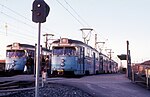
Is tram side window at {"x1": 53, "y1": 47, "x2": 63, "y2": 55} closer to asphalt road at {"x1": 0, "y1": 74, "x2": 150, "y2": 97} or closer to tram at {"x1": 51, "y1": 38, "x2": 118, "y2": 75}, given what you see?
tram at {"x1": 51, "y1": 38, "x2": 118, "y2": 75}

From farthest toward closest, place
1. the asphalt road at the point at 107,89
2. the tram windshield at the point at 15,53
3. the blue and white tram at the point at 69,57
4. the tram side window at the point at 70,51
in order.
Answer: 1. the tram windshield at the point at 15,53
2. the tram side window at the point at 70,51
3. the blue and white tram at the point at 69,57
4. the asphalt road at the point at 107,89

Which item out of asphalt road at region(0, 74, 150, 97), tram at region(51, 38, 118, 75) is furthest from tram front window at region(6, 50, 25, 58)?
asphalt road at region(0, 74, 150, 97)

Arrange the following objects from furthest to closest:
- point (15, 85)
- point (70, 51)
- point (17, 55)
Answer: point (17, 55)
point (70, 51)
point (15, 85)

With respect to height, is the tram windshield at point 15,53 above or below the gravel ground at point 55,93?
above

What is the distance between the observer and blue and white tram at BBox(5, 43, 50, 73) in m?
36.2

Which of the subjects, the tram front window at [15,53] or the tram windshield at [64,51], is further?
the tram front window at [15,53]

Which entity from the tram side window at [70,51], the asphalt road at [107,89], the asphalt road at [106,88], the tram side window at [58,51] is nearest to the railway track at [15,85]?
the asphalt road at [106,88]

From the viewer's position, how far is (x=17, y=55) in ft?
119

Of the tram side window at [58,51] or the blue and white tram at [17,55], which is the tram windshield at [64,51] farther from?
the blue and white tram at [17,55]

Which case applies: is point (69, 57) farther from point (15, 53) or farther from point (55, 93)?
point (55, 93)

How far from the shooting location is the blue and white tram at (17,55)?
3622 centimetres

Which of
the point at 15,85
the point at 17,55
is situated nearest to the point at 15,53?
the point at 17,55

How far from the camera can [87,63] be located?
105 feet

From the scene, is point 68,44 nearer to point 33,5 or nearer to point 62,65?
point 62,65
